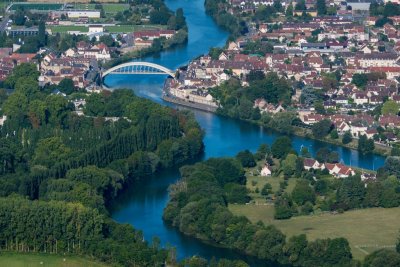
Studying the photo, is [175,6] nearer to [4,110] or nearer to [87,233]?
[4,110]

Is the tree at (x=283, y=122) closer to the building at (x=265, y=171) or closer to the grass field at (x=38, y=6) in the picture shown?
the building at (x=265, y=171)

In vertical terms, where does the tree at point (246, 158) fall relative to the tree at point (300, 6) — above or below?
above

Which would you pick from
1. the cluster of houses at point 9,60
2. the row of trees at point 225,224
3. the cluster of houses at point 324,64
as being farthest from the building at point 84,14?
the row of trees at point 225,224

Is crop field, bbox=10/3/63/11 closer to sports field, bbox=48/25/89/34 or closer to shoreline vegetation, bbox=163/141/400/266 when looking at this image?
sports field, bbox=48/25/89/34

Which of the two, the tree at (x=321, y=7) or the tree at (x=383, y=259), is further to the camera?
the tree at (x=321, y=7)

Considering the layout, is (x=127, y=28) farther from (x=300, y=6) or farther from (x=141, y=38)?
(x=300, y=6)

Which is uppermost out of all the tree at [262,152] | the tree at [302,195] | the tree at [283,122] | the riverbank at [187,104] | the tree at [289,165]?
the tree at [302,195]

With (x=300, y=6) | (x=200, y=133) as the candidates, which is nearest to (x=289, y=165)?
(x=200, y=133)

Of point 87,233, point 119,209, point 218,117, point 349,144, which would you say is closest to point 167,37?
point 218,117
